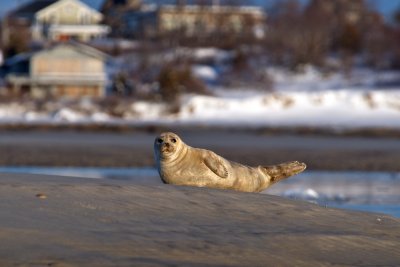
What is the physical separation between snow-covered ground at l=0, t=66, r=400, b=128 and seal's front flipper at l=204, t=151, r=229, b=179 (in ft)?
82.4

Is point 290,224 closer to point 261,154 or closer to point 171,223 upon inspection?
point 171,223

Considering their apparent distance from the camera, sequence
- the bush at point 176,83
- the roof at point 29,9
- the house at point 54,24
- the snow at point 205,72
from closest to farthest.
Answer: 1. the roof at point 29,9
2. the bush at point 176,83
3. the house at point 54,24
4. the snow at point 205,72

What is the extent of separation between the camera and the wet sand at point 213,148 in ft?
72.5

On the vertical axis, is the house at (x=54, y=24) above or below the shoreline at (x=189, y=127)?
above

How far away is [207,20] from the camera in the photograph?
204ft

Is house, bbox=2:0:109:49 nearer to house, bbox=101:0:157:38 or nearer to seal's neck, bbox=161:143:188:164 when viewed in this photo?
house, bbox=101:0:157:38

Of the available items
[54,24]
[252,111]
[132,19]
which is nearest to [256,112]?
[252,111]

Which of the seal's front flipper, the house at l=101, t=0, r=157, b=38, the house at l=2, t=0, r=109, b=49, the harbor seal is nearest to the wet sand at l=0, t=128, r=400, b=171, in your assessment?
the house at l=2, t=0, r=109, b=49

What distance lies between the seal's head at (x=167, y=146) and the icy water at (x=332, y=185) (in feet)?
9.01

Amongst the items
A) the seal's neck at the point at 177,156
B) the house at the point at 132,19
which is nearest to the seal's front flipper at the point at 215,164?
the seal's neck at the point at 177,156

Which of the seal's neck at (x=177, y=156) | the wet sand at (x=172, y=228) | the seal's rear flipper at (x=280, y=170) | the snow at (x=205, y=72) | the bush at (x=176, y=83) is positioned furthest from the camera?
the snow at (x=205, y=72)

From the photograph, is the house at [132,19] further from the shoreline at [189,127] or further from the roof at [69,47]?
the shoreline at [189,127]

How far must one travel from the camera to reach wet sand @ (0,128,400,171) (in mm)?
22094

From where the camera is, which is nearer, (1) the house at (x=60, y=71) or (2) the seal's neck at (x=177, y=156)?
(2) the seal's neck at (x=177, y=156)
